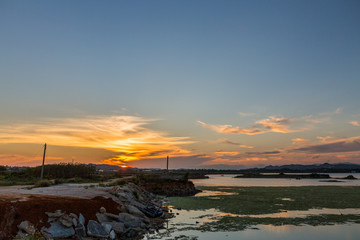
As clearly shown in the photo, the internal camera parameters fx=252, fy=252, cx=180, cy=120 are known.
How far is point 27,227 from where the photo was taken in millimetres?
14234

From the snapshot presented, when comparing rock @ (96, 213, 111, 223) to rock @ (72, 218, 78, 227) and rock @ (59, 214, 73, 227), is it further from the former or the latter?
rock @ (59, 214, 73, 227)

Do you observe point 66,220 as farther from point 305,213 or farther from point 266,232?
point 305,213

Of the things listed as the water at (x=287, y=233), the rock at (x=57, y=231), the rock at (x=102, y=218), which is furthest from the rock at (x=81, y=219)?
the water at (x=287, y=233)

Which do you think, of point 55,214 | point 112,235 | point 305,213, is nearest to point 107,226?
point 112,235

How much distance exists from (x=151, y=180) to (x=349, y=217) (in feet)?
131

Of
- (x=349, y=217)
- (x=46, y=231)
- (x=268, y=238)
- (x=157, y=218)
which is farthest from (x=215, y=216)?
(x=46, y=231)

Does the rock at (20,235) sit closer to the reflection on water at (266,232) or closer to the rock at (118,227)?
the rock at (118,227)

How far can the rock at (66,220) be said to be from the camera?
50.5 feet

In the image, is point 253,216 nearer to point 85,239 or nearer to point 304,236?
point 304,236

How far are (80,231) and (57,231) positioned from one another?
1321 mm

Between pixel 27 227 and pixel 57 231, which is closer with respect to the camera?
pixel 27 227

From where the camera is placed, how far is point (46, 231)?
14.6 m

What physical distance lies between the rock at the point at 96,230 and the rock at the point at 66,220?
1214mm

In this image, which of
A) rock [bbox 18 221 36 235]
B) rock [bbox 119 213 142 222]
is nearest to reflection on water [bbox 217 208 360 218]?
rock [bbox 119 213 142 222]
